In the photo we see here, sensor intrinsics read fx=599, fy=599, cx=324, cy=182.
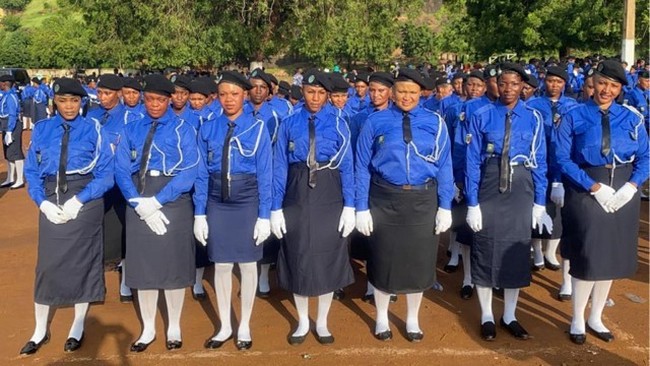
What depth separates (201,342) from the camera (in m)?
5.02

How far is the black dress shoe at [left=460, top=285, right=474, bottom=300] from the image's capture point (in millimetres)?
5973

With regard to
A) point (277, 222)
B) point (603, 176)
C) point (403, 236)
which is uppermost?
point (603, 176)

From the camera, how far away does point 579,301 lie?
16.0 feet

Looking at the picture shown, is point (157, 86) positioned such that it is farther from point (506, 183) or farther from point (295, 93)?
point (295, 93)

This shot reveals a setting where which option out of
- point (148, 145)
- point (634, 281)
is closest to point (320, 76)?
point (148, 145)

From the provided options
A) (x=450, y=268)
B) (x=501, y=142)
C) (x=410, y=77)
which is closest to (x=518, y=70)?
(x=501, y=142)

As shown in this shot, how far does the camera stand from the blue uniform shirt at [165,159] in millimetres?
4465

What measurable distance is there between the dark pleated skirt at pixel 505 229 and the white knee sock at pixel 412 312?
0.57 meters

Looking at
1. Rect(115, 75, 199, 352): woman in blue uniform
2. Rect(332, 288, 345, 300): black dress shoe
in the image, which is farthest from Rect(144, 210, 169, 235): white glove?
Rect(332, 288, 345, 300): black dress shoe

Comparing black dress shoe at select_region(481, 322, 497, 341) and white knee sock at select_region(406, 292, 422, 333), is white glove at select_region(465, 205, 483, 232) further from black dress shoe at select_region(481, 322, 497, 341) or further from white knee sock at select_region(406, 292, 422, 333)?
black dress shoe at select_region(481, 322, 497, 341)

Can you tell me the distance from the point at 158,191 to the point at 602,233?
3433 millimetres

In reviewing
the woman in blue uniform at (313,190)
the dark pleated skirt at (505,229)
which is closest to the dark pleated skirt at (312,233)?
the woman in blue uniform at (313,190)

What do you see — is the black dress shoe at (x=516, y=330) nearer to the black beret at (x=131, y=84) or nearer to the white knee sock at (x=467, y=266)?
the white knee sock at (x=467, y=266)

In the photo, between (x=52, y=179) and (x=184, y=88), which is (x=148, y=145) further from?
(x=184, y=88)
